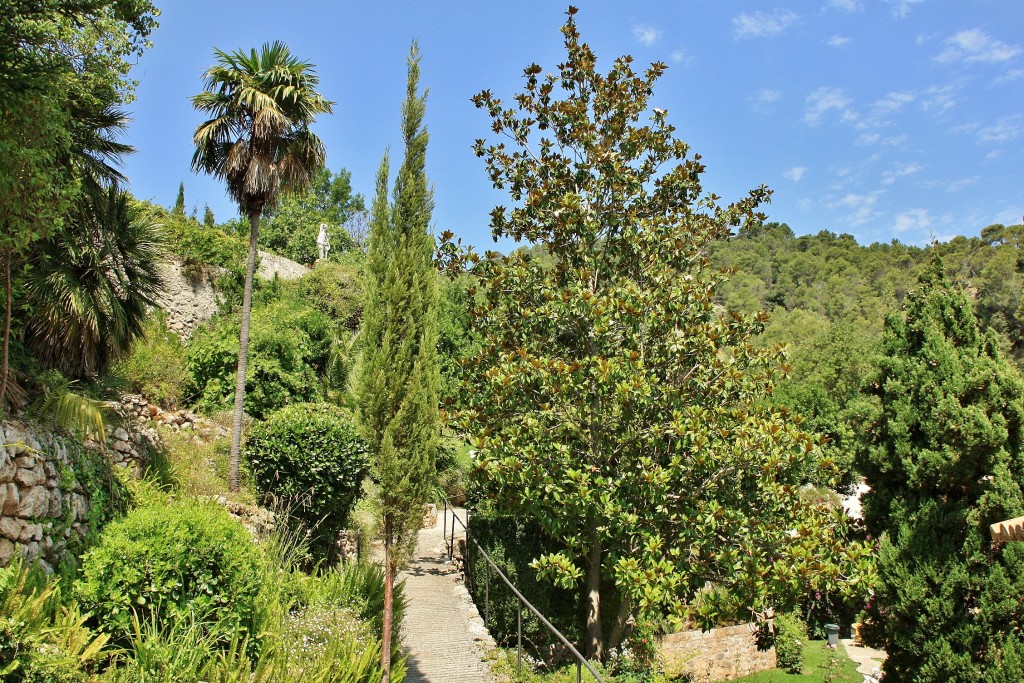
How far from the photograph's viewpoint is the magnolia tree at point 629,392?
698cm

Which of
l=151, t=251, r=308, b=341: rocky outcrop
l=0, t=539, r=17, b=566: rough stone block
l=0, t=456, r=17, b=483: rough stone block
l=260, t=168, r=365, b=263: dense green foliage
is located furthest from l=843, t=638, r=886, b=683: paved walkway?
l=260, t=168, r=365, b=263: dense green foliage

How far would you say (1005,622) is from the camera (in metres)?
5.66

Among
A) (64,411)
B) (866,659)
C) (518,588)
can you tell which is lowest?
(866,659)

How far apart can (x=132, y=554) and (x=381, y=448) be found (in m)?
2.40

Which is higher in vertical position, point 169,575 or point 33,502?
point 33,502

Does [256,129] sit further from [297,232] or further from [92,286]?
[297,232]

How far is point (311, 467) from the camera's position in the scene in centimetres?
968

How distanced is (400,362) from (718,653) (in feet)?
33.0

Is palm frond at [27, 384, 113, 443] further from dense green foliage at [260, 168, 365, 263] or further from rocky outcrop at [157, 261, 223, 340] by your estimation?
dense green foliage at [260, 168, 365, 263]

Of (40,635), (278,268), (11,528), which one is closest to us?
(40,635)

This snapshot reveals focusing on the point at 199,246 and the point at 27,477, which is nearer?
the point at 27,477

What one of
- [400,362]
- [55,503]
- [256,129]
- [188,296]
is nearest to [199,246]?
[188,296]

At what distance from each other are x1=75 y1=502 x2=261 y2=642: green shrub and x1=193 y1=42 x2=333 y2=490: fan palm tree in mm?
4590

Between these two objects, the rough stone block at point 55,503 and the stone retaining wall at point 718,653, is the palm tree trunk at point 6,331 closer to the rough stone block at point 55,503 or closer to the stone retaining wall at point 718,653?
the rough stone block at point 55,503
